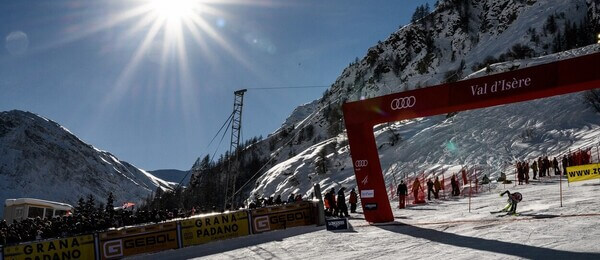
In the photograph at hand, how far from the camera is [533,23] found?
11312 cm

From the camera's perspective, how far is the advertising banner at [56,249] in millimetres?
14305

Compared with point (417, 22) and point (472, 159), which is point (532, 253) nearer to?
point (472, 159)

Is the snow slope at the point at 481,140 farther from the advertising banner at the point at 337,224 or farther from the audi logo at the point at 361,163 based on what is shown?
the advertising banner at the point at 337,224

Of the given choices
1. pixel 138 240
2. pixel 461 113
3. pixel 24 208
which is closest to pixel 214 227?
pixel 138 240

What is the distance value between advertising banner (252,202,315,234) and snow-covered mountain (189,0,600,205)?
88.8 feet

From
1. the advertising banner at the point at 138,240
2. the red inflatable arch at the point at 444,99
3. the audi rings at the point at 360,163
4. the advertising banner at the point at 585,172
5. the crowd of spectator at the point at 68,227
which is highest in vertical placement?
the red inflatable arch at the point at 444,99

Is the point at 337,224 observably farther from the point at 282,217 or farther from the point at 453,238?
the point at 453,238

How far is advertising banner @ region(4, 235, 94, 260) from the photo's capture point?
14.3 meters

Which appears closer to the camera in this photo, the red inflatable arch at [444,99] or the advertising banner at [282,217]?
the red inflatable arch at [444,99]

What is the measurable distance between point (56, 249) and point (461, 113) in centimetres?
5981

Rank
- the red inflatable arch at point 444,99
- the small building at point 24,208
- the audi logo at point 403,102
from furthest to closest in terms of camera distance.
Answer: the small building at point 24,208 < the audi logo at point 403,102 < the red inflatable arch at point 444,99

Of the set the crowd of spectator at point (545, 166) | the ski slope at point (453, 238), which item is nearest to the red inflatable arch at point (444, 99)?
the ski slope at point (453, 238)

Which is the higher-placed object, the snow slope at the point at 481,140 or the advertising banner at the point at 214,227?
the snow slope at the point at 481,140

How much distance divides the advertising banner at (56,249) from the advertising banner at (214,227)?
9.77 ft
